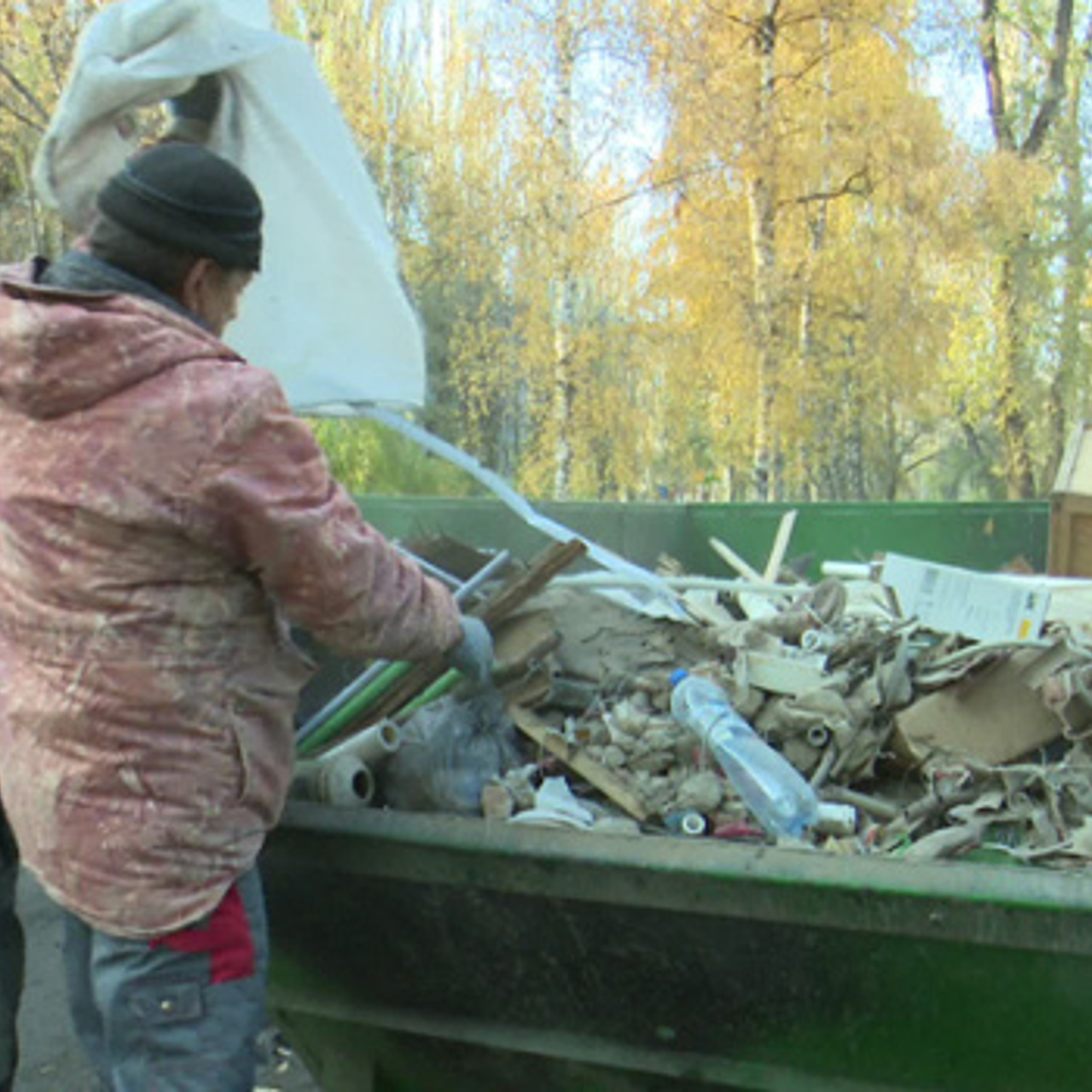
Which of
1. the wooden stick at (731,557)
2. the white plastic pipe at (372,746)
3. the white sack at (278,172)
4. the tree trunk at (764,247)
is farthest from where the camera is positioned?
the tree trunk at (764,247)

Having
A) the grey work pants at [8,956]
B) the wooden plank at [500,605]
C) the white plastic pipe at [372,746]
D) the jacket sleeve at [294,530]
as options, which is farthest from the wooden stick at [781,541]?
the jacket sleeve at [294,530]

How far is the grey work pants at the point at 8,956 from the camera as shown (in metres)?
2.12

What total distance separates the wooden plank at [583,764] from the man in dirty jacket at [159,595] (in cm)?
63

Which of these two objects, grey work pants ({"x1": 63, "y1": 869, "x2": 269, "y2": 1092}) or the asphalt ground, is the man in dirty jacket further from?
the asphalt ground

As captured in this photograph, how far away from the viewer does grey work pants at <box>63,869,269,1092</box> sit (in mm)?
1510

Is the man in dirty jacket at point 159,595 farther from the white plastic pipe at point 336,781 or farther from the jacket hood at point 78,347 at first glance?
the white plastic pipe at point 336,781

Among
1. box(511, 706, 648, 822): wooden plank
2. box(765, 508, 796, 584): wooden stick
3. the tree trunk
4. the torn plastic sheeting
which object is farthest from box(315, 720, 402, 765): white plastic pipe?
the tree trunk

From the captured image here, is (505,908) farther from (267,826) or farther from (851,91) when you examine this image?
(851,91)

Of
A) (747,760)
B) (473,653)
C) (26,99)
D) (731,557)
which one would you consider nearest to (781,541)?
(731,557)

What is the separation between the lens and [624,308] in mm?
17031

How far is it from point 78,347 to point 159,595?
1.01 feet

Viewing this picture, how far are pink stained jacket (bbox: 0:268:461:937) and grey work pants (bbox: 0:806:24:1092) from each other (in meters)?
0.61

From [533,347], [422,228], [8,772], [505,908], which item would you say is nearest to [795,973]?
[505,908]

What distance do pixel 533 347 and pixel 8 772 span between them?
51.5ft
